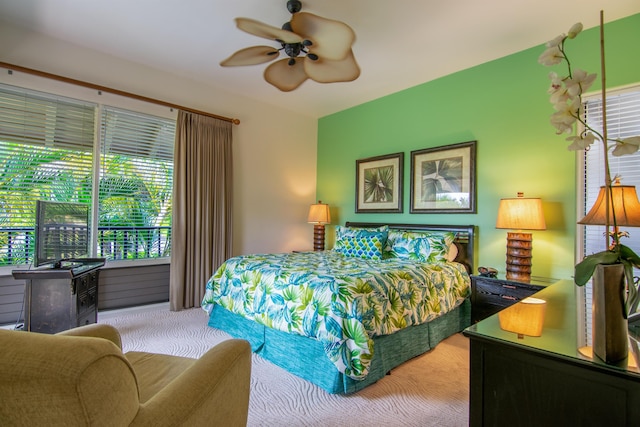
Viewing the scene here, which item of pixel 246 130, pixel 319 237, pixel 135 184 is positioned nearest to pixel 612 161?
pixel 319 237

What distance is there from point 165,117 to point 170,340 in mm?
2643

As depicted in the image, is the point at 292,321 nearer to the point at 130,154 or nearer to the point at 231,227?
the point at 231,227

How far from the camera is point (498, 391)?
3.22ft

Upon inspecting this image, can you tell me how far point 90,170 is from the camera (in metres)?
3.38

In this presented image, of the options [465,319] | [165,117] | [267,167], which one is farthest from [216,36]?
[465,319]

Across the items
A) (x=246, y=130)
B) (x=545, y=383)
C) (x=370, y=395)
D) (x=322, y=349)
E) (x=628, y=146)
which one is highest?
(x=246, y=130)

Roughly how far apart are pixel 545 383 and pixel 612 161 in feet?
8.94

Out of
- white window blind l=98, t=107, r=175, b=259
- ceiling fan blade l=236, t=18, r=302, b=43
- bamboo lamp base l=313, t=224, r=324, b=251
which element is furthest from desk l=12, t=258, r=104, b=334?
bamboo lamp base l=313, t=224, r=324, b=251

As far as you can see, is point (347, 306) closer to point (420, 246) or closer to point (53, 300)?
point (420, 246)

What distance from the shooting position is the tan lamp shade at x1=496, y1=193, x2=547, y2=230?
8.98 feet

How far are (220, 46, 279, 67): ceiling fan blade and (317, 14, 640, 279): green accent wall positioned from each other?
1873 millimetres

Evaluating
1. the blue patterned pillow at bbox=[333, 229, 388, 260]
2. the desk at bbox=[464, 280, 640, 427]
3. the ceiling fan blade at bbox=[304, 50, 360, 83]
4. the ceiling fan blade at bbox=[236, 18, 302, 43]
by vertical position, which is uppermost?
the ceiling fan blade at bbox=[236, 18, 302, 43]

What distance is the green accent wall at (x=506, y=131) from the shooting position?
2812 millimetres

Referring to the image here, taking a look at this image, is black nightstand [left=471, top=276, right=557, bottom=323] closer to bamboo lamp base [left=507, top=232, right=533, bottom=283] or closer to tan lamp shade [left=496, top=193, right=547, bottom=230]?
bamboo lamp base [left=507, top=232, right=533, bottom=283]
